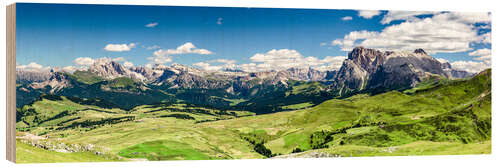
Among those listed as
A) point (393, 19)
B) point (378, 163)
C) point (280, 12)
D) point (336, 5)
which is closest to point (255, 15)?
point (280, 12)

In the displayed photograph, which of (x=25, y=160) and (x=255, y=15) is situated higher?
(x=255, y=15)

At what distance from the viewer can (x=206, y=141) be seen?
141500 millimetres

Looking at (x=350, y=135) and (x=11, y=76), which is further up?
(x=11, y=76)

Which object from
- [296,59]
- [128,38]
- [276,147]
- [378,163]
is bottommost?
[276,147]

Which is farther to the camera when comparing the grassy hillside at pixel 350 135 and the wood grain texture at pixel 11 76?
the grassy hillside at pixel 350 135

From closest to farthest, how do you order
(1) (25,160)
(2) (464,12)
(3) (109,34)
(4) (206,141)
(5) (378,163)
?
(1) (25,160) → (5) (378,163) → (2) (464,12) → (4) (206,141) → (3) (109,34)

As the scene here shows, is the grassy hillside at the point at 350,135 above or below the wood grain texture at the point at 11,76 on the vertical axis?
below

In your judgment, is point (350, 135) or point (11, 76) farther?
point (350, 135)

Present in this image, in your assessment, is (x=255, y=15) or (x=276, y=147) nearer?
(x=255, y=15)

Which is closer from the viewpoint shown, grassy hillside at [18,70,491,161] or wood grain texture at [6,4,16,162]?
wood grain texture at [6,4,16,162]

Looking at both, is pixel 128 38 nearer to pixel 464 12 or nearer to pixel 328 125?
pixel 328 125

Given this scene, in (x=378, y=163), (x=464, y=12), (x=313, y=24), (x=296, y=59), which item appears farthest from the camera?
(x=296, y=59)

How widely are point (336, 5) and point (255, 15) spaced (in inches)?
2405

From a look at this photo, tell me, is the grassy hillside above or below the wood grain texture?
below
